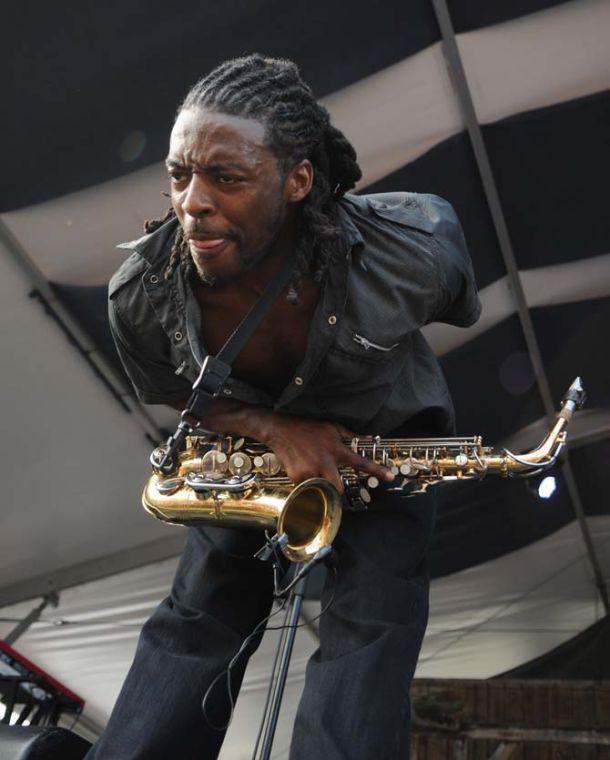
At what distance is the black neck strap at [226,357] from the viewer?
215 centimetres

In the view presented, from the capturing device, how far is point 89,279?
412 centimetres

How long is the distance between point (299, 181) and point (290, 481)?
0.64 metres

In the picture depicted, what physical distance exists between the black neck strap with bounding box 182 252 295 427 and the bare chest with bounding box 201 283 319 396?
0.20 feet

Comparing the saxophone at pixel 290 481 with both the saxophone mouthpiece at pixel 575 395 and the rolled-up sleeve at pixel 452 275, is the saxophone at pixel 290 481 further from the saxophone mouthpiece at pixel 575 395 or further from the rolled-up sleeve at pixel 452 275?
the rolled-up sleeve at pixel 452 275

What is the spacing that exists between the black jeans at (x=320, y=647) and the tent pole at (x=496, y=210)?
6.28 feet

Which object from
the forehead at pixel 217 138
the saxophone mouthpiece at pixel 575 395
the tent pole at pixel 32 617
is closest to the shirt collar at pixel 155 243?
the forehead at pixel 217 138

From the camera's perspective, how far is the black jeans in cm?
214

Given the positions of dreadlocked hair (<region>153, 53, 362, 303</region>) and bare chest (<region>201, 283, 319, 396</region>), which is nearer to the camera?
dreadlocked hair (<region>153, 53, 362, 303</region>)

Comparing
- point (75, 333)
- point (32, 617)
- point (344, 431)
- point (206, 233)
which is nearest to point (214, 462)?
point (344, 431)

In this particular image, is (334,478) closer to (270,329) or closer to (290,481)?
(290,481)

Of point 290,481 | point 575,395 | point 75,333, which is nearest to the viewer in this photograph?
point 290,481

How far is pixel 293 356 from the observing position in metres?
2.37

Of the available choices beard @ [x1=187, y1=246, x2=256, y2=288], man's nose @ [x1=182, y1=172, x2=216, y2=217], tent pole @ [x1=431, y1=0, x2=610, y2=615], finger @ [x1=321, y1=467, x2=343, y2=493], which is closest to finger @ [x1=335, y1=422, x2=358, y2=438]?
finger @ [x1=321, y1=467, x2=343, y2=493]

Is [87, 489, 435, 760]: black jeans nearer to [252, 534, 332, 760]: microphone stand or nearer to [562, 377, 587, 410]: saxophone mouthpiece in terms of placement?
[252, 534, 332, 760]: microphone stand
